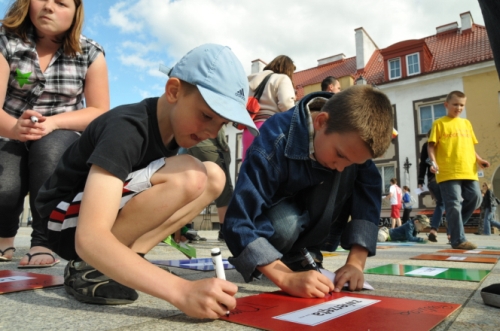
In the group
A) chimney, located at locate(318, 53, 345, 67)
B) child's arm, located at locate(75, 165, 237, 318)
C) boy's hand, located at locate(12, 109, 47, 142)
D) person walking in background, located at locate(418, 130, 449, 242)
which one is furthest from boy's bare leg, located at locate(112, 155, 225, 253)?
chimney, located at locate(318, 53, 345, 67)

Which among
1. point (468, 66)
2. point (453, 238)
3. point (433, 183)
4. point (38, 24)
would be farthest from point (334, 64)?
point (38, 24)

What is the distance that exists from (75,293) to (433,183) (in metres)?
4.76

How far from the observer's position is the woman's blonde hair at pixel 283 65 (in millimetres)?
3668

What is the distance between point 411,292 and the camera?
1.47 meters

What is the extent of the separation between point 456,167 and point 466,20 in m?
16.4

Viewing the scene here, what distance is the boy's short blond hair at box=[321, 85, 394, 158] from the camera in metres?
1.40

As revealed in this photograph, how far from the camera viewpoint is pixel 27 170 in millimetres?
2143

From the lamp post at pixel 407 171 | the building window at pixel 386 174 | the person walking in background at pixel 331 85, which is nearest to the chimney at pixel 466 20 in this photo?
the lamp post at pixel 407 171

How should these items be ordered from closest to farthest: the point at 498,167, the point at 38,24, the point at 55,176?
the point at 55,176 → the point at 38,24 → the point at 498,167

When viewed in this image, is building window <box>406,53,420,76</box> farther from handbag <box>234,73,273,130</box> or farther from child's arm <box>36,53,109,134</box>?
child's arm <box>36,53,109,134</box>

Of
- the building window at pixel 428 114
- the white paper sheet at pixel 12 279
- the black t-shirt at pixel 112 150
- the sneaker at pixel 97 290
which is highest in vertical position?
the building window at pixel 428 114

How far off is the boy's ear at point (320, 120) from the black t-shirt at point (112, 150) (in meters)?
0.55

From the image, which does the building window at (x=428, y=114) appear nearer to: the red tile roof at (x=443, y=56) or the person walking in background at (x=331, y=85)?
the red tile roof at (x=443, y=56)

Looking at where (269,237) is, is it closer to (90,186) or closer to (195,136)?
(195,136)
